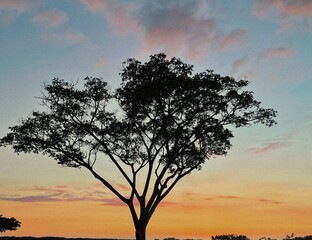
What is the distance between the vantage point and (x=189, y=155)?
43.2 metres

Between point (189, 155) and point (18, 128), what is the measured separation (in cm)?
1517

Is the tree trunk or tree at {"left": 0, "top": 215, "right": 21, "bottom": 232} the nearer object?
tree at {"left": 0, "top": 215, "right": 21, "bottom": 232}

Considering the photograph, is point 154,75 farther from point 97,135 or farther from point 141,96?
point 97,135

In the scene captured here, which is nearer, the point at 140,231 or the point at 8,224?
the point at 8,224

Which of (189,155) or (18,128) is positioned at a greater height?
(18,128)

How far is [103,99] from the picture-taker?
4438cm

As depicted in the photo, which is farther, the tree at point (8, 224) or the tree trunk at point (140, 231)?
the tree trunk at point (140, 231)

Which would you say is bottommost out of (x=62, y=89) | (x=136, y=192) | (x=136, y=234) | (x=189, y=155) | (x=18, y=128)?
(x=136, y=234)

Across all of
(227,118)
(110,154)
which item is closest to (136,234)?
(110,154)

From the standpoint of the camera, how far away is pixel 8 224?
3231 cm

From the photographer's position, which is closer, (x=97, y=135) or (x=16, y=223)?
(x=16, y=223)

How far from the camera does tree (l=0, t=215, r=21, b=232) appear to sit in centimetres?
3225

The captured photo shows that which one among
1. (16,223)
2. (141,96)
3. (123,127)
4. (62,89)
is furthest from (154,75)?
(16,223)

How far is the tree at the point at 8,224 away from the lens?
3225cm
